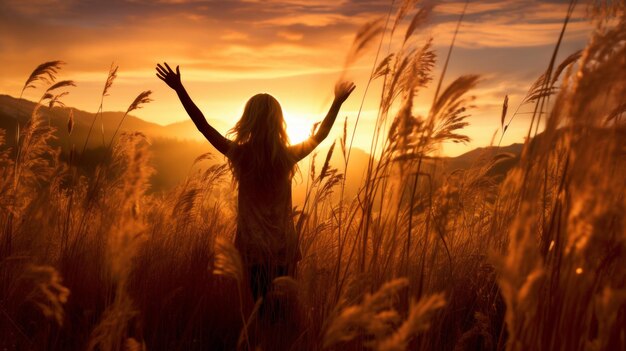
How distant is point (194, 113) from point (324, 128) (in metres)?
0.96

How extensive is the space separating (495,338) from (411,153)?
1.32 meters

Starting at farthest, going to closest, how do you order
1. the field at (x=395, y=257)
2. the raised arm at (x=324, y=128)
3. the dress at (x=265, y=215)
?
the raised arm at (x=324, y=128), the dress at (x=265, y=215), the field at (x=395, y=257)

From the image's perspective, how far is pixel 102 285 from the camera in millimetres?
3244

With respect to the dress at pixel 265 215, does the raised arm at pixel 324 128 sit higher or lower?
higher

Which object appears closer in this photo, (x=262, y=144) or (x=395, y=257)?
(x=395, y=257)

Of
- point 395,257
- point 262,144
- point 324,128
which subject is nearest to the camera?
point 395,257

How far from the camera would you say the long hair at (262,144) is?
3662 mm

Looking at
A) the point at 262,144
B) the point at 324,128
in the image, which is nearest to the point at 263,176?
the point at 262,144

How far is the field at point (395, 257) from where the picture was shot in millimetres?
1402

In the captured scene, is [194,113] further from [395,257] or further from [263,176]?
[395,257]

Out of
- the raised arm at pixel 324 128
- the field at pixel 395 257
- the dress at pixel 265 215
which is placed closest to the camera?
the field at pixel 395 257

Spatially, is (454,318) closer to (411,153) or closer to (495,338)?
(495,338)

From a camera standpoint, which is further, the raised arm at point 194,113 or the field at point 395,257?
the raised arm at point 194,113

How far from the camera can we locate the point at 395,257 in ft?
9.89
